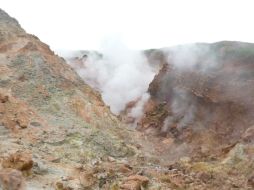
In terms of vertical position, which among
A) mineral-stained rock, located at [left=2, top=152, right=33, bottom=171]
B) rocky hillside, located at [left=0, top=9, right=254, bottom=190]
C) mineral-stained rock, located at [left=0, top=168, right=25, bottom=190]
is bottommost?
mineral-stained rock, located at [left=0, top=168, right=25, bottom=190]

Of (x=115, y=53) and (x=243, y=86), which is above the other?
(x=115, y=53)

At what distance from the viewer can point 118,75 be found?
164 feet

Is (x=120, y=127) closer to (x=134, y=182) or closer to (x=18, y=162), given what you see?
(x=134, y=182)

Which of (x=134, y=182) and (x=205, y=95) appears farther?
(x=205, y=95)

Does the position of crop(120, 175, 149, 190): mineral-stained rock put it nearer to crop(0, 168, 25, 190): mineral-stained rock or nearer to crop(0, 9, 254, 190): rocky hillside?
crop(0, 9, 254, 190): rocky hillside

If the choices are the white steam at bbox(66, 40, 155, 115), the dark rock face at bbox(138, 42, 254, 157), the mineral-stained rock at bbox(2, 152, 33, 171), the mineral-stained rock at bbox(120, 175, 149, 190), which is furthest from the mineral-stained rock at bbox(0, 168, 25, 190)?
the white steam at bbox(66, 40, 155, 115)

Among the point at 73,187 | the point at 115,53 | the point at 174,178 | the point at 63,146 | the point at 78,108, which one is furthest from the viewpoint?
the point at 115,53

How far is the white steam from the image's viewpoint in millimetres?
46547

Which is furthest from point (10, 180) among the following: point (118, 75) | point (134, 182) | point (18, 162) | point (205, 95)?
point (118, 75)

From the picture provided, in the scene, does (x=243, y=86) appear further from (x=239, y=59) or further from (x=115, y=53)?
(x=115, y=53)

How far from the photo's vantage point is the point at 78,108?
Result: 2397cm

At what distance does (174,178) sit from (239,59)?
1999 cm

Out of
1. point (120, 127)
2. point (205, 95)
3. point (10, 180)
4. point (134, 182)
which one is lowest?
point (10, 180)

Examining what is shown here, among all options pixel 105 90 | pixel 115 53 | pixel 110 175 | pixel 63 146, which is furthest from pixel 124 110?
pixel 110 175
